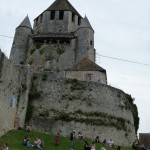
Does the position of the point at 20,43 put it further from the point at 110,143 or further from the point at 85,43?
the point at 110,143

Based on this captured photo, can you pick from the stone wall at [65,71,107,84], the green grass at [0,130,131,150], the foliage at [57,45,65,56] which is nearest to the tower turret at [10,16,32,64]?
the foliage at [57,45,65,56]

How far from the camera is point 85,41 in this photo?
49.3 meters

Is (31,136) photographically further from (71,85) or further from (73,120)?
(71,85)

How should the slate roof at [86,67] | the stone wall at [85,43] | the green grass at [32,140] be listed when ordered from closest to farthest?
the green grass at [32,140]
the slate roof at [86,67]
the stone wall at [85,43]

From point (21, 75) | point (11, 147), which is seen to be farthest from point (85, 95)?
point (11, 147)

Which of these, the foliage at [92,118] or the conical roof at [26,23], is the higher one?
the conical roof at [26,23]

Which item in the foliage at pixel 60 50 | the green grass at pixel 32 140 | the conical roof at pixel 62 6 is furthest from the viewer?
the conical roof at pixel 62 6

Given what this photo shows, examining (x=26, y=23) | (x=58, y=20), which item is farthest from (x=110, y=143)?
(x=26, y=23)

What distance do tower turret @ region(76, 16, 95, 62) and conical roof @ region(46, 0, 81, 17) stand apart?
4.29 m

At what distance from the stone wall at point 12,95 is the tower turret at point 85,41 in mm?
15310

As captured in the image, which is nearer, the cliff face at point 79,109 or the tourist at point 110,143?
the tourist at point 110,143

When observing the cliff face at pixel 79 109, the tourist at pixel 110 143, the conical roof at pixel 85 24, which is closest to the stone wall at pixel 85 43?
the conical roof at pixel 85 24

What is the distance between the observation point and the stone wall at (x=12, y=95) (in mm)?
29734

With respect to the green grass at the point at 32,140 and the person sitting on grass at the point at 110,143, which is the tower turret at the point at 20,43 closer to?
the green grass at the point at 32,140
